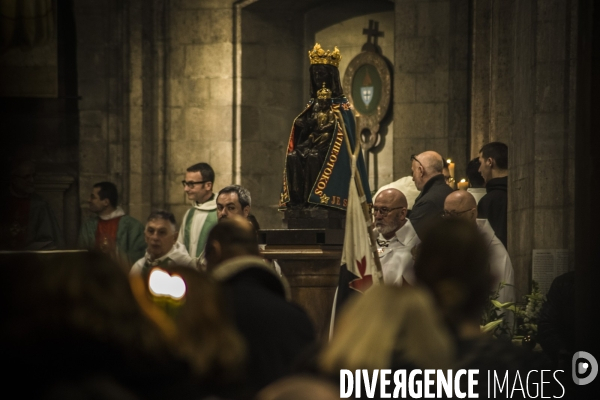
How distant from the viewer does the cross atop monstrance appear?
15562 mm

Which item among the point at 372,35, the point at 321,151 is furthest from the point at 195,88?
the point at 321,151

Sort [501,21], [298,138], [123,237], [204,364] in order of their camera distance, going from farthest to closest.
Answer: [501,21]
[123,237]
[298,138]
[204,364]

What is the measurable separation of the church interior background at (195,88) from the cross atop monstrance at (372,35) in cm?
6

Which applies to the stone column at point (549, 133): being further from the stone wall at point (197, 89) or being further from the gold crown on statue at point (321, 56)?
the stone wall at point (197, 89)

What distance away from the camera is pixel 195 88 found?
1527 cm

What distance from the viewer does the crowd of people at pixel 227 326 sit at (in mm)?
2787

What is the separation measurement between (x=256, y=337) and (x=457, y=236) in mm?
1367

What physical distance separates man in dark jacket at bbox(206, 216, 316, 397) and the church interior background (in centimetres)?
920

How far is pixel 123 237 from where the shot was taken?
37.7 feet

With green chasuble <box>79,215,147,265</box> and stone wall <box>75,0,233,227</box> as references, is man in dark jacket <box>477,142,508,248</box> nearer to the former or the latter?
green chasuble <box>79,215,147,265</box>

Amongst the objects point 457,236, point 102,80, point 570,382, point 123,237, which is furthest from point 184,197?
point 457,236

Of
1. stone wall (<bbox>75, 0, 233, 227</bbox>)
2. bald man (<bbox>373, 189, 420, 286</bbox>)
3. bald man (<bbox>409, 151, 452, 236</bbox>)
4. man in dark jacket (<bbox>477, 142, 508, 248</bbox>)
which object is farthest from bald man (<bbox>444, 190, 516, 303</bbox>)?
stone wall (<bbox>75, 0, 233, 227</bbox>)

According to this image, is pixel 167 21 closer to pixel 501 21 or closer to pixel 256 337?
pixel 501 21

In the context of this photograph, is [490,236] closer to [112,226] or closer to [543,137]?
[543,137]
